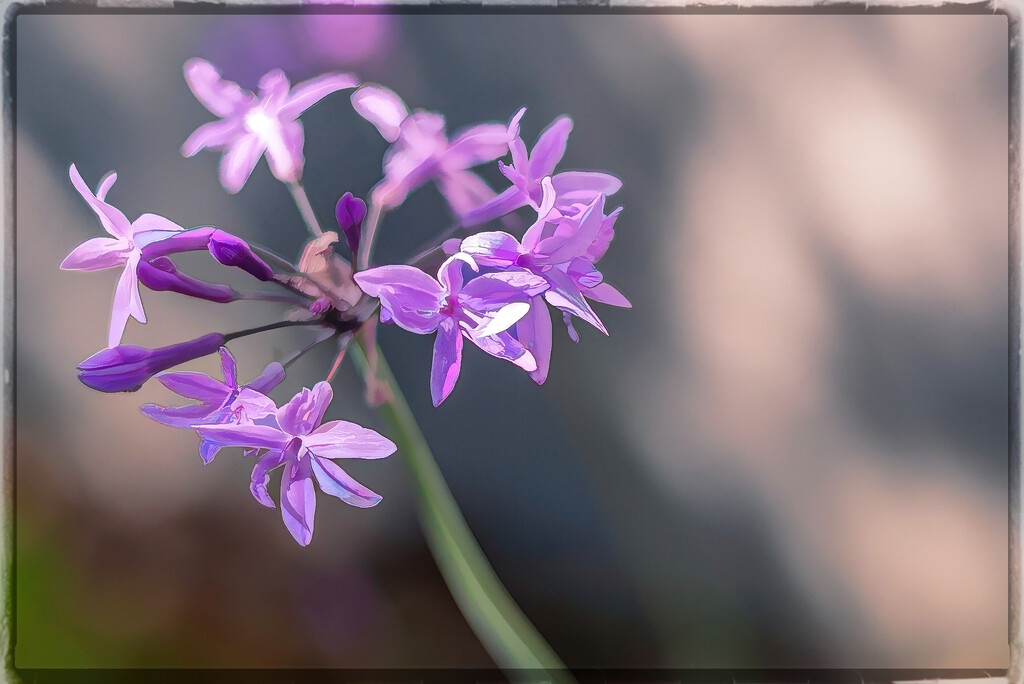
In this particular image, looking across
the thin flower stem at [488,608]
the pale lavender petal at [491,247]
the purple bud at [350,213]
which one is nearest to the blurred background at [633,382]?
the thin flower stem at [488,608]

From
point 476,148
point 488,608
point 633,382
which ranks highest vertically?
point 476,148

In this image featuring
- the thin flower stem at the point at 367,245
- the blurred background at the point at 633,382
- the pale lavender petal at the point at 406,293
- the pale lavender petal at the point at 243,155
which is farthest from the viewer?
the blurred background at the point at 633,382

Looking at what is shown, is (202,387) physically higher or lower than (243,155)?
lower

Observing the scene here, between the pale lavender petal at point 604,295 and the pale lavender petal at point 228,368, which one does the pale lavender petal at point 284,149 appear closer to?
the pale lavender petal at point 228,368

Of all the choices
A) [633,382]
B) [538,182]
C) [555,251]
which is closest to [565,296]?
[555,251]

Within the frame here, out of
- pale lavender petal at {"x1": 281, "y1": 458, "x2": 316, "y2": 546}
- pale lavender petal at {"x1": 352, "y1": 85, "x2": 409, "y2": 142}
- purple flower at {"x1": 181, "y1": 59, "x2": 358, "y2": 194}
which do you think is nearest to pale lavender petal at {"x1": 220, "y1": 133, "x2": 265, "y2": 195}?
purple flower at {"x1": 181, "y1": 59, "x2": 358, "y2": 194}

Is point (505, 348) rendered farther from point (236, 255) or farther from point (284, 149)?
point (284, 149)
